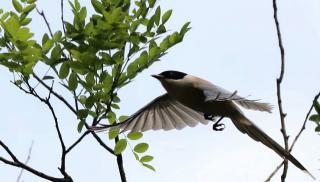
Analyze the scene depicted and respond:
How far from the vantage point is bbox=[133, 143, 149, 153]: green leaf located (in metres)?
3.57

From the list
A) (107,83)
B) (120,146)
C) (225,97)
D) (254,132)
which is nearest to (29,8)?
(107,83)

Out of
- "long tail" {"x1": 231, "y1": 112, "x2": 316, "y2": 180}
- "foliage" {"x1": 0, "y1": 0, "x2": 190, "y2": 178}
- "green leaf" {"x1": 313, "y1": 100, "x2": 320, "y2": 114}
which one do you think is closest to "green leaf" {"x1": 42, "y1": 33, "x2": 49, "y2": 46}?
"foliage" {"x1": 0, "y1": 0, "x2": 190, "y2": 178}

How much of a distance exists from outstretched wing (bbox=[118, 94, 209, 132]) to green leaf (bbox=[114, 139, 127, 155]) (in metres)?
1.26

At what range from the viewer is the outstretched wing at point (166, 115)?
474cm

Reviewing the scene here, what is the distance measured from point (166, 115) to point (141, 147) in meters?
1.45

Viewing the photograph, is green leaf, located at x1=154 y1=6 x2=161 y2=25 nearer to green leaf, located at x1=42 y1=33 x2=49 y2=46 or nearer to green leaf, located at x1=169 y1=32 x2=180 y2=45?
green leaf, located at x1=169 y1=32 x2=180 y2=45

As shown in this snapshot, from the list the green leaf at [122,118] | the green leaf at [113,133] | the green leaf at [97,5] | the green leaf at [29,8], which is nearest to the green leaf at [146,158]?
the green leaf at [113,133]

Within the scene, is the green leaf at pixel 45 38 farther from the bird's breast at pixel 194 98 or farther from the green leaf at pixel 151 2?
the bird's breast at pixel 194 98

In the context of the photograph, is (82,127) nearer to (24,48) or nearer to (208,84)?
(24,48)

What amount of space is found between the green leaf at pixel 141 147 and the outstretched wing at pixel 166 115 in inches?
38.0

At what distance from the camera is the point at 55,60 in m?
3.08

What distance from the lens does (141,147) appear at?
11.7 feet

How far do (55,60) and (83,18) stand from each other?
26 cm

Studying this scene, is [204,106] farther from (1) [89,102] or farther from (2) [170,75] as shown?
(1) [89,102]
